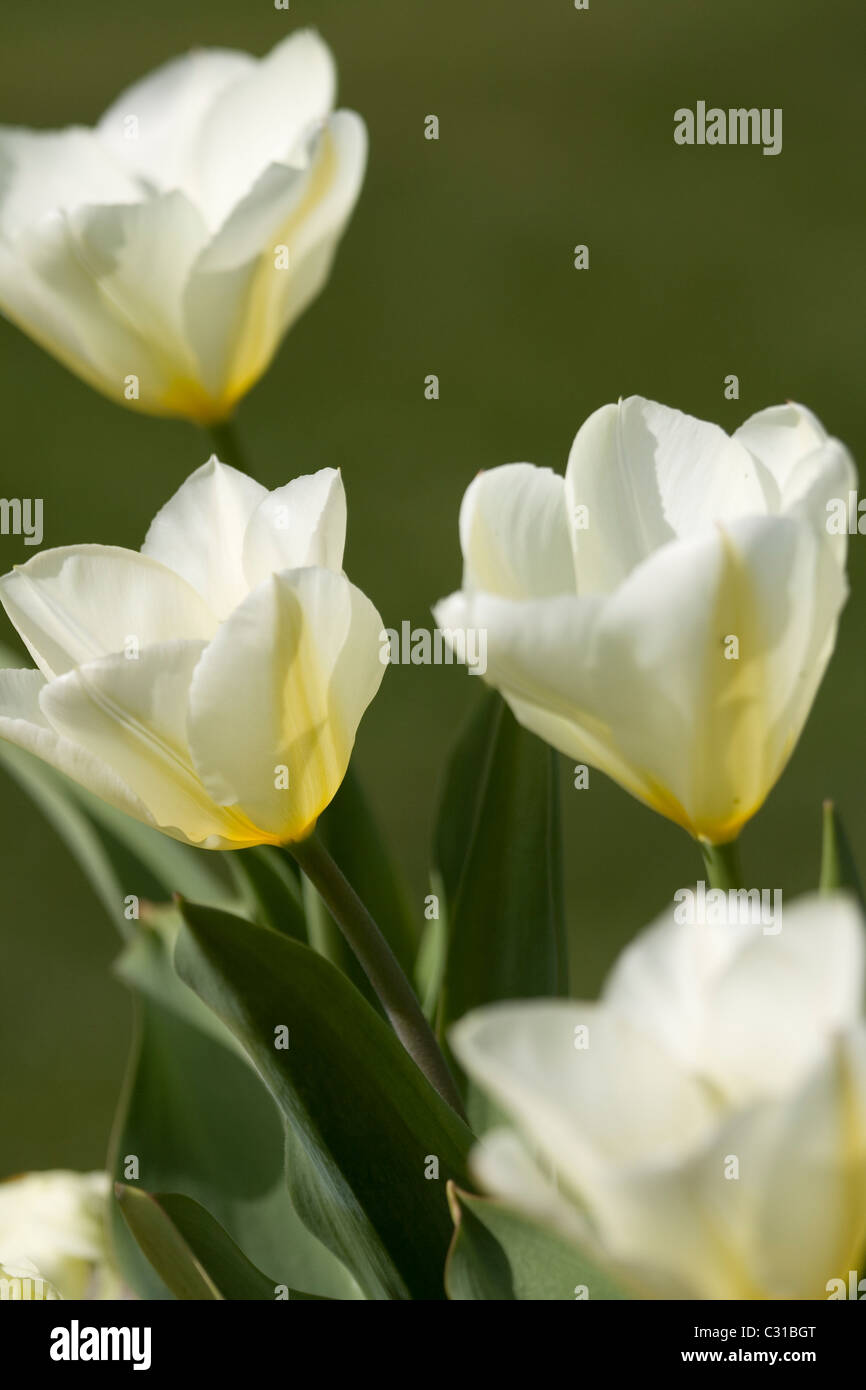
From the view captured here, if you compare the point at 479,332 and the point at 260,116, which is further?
the point at 479,332

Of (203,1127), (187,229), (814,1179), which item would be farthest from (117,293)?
(814,1179)

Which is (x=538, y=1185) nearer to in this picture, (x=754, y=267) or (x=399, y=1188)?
(x=399, y=1188)

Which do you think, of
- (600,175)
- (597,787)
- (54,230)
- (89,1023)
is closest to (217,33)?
(600,175)

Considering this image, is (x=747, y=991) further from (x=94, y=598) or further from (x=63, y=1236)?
(x=63, y=1236)

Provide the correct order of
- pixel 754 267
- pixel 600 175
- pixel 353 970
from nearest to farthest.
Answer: pixel 353 970, pixel 754 267, pixel 600 175

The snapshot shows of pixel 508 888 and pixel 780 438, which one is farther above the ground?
pixel 780 438

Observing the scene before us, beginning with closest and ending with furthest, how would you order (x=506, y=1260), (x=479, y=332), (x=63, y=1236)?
(x=506, y=1260) → (x=63, y=1236) → (x=479, y=332)

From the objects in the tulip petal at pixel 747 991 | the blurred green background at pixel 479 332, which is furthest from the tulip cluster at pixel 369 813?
the blurred green background at pixel 479 332
